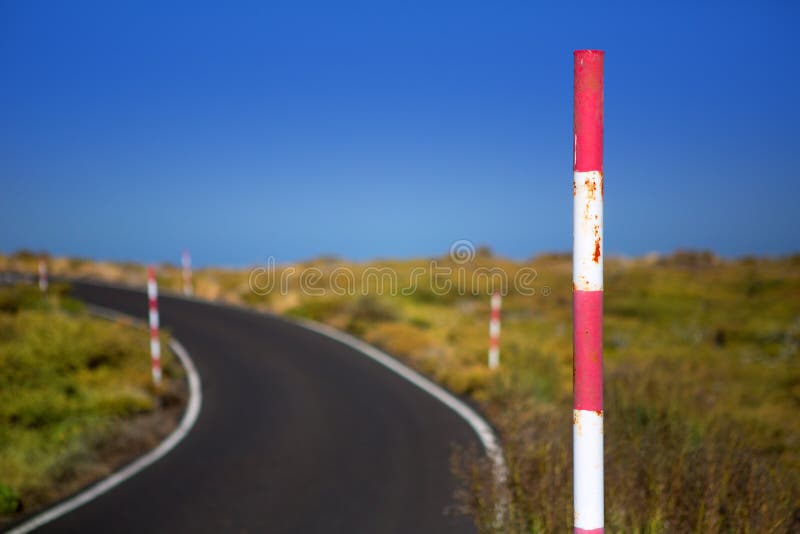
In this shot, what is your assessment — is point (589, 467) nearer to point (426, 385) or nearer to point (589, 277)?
point (589, 277)

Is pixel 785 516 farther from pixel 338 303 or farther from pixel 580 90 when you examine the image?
pixel 338 303

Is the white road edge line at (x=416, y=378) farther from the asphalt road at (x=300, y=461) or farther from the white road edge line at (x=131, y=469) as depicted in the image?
the white road edge line at (x=131, y=469)

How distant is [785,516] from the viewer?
168 inches

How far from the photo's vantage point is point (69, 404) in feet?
31.8

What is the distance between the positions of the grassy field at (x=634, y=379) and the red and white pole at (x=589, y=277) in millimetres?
1544

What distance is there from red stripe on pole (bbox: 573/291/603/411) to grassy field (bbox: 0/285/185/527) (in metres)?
5.81

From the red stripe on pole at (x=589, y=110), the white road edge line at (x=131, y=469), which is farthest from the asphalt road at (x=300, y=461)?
the red stripe on pole at (x=589, y=110)

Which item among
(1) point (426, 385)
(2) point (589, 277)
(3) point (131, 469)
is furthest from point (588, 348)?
(1) point (426, 385)

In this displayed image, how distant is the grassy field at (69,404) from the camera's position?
719cm

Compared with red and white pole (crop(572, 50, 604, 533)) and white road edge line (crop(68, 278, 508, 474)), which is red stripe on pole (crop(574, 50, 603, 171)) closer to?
red and white pole (crop(572, 50, 604, 533))

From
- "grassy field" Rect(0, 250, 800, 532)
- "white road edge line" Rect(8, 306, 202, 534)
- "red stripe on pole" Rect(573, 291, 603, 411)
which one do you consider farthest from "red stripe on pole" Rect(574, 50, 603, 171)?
"white road edge line" Rect(8, 306, 202, 534)

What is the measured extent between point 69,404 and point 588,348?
8928 millimetres

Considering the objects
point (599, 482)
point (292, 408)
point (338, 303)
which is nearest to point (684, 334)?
point (338, 303)

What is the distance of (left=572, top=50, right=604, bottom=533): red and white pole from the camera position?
2.64 meters
